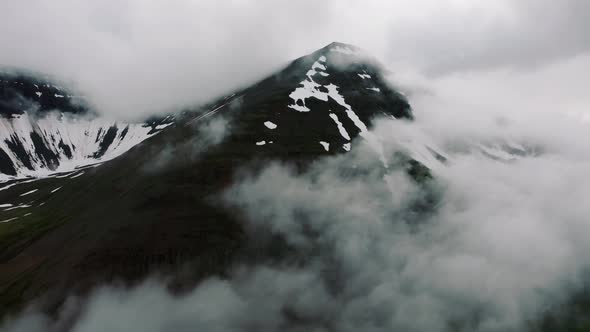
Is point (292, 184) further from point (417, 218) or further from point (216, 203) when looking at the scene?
point (417, 218)

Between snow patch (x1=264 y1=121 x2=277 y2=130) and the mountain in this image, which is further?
snow patch (x1=264 y1=121 x2=277 y2=130)

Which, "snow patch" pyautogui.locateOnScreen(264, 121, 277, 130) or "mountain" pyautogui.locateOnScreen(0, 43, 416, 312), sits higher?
"snow patch" pyautogui.locateOnScreen(264, 121, 277, 130)

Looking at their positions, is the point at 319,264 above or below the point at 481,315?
above

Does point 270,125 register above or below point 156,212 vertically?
above

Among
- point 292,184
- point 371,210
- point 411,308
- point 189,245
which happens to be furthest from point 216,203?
point 411,308

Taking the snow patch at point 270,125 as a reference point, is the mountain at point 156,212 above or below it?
below

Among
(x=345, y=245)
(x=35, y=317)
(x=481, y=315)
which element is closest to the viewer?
(x=35, y=317)

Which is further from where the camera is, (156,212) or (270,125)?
(270,125)

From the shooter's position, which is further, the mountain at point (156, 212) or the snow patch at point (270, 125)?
the snow patch at point (270, 125)
